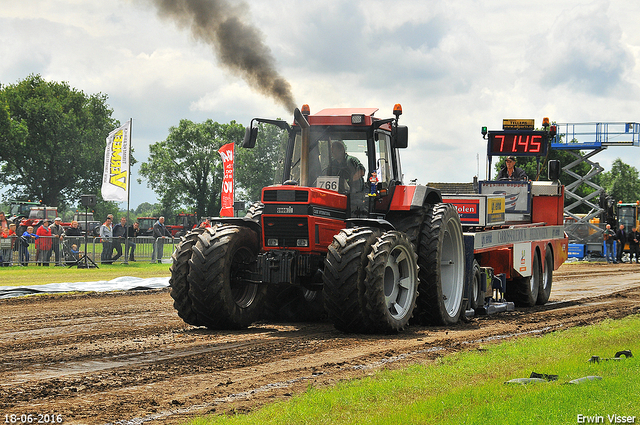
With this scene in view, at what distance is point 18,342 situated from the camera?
29.1 ft

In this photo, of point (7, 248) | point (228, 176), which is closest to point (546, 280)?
point (7, 248)

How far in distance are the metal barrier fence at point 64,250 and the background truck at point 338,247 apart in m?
14.8

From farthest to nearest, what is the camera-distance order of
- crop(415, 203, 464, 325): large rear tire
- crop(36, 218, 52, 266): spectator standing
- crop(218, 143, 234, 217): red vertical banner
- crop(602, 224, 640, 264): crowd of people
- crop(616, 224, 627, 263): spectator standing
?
crop(616, 224, 627, 263): spectator standing, crop(602, 224, 640, 264): crowd of people, crop(218, 143, 234, 217): red vertical banner, crop(36, 218, 52, 266): spectator standing, crop(415, 203, 464, 325): large rear tire

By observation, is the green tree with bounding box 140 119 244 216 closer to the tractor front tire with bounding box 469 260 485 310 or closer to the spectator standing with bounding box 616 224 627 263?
the spectator standing with bounding box 616 224 627 263

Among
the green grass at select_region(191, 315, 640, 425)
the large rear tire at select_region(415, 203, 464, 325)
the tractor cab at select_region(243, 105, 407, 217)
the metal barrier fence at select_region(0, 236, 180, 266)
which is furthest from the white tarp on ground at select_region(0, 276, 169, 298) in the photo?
the green grass at select_region(191, 315, 640, 425)

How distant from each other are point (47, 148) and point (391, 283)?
2424 inches

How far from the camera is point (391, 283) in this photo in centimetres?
992

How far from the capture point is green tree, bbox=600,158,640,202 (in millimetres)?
102938

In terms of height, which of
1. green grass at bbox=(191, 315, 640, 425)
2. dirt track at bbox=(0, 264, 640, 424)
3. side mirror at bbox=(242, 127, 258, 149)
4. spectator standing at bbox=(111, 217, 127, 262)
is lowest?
dirt track at bbox=(0, 264, 640, 424)

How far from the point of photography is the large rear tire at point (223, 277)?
945 centimetres

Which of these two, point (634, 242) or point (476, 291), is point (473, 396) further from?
point (634, 242)

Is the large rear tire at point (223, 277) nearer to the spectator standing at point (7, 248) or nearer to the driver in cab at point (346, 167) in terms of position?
the driver in cab at point (346, 167)

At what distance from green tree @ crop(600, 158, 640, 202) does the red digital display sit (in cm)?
8877

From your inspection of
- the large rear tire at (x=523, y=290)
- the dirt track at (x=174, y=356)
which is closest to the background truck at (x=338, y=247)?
the dirt track at (x=174, y=356)
